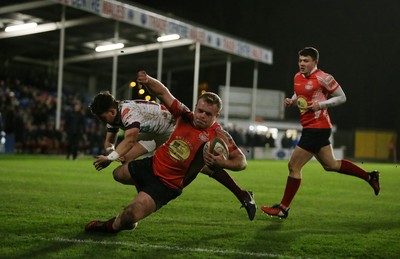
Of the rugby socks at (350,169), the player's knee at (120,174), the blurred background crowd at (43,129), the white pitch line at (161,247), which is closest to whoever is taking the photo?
the white pitch line at (161,247)

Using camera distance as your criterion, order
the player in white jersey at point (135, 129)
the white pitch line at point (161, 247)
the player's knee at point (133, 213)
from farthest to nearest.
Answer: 1. the player in white jersey at point (135, 129)
2. the player's knee at point (133, 213)
3. the white pitch line at point (161, 247)

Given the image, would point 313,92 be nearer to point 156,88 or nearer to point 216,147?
point 156,88

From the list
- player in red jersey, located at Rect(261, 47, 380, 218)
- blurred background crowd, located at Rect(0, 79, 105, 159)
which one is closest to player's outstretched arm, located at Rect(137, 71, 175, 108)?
player in red jersey, located at Rect(261, 47, 380, 218)

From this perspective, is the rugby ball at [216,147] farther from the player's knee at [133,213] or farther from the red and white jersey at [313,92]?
the red and white jersey at [313,92]

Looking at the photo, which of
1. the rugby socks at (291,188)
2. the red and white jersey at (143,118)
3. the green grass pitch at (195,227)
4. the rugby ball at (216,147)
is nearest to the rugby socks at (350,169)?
the green grass pitch at (195,227)

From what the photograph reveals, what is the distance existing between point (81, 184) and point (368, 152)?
157 feet

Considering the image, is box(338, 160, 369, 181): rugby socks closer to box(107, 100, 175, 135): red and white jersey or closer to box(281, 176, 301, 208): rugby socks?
box(281, 176, 301, 208): rugby socks

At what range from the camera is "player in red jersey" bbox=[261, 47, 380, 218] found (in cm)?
821

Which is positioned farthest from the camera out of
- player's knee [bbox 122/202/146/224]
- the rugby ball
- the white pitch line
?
player's knee [bbox 122/202/146/224]

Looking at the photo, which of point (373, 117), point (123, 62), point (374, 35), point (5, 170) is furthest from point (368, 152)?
point (5, 170)

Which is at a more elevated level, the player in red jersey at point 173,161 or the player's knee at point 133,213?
the player in red jersey at point 173,161

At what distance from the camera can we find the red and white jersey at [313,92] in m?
8.25

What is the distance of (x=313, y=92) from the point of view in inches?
326

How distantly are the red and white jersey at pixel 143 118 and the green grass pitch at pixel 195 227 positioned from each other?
1039mm
